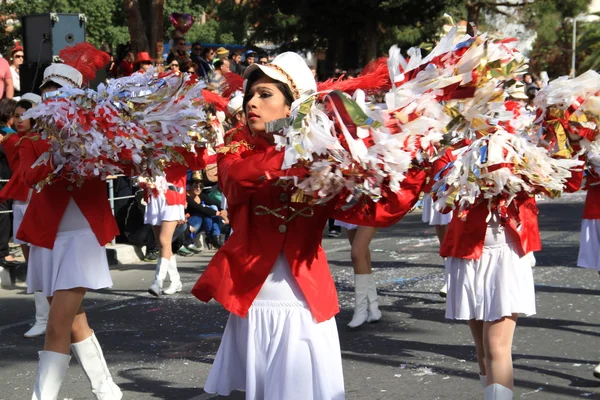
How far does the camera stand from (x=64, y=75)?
18.4ft

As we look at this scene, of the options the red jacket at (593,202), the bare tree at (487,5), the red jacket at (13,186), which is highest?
the bare tree at (487,5)

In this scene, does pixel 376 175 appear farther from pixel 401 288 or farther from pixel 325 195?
pixel 401 288

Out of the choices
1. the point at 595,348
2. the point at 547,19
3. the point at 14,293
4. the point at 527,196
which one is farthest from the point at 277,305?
the point at 547,19

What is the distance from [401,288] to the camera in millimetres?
10078

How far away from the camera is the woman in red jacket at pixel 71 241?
5.41 meters

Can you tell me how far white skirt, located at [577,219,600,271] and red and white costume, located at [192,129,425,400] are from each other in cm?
377

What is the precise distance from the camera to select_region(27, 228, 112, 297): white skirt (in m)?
5.41

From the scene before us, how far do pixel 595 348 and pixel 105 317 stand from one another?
166 inches

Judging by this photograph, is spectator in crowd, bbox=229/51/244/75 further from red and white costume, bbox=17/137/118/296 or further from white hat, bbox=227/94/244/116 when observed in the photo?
white hat, bbox=227/94/244/116

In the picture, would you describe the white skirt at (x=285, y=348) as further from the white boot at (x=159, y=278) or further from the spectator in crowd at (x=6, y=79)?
the spectator in crowd at (x=6, y=79)

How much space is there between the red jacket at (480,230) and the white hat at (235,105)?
49.8 inches

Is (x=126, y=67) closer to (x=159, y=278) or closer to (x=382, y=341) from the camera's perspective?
(x=159, y=278)

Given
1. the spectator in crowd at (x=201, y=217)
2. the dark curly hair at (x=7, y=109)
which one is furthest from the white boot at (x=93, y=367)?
the spectator in crowd at (x=201, y=217)

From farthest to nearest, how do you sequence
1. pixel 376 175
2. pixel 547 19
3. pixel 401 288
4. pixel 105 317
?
1. pixel 547 19
2. pixel 401 288
3. pixel 105 317
4. pixel 376 175
